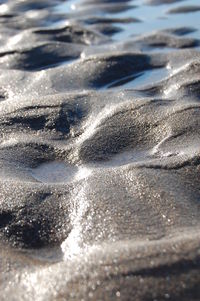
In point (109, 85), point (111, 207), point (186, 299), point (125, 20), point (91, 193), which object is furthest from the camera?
point (125, 20)

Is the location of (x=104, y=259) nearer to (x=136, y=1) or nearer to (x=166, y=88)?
(x=166, y=88)

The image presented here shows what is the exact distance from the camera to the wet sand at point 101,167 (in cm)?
128

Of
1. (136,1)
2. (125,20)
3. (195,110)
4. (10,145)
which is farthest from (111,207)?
(136,1)

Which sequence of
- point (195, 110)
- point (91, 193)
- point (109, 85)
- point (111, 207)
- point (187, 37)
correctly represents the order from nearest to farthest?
point (111, 207) < point (91, 193) < point (195, 110) < point (109, 85) < point (187, 37)

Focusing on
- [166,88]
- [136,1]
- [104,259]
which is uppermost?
[104,259]

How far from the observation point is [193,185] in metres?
1.76

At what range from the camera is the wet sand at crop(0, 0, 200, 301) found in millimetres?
1283

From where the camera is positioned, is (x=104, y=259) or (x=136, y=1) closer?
(x=104, y=259)

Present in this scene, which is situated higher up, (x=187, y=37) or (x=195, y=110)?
(x=195, y=110)

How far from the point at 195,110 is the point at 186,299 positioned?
121cm

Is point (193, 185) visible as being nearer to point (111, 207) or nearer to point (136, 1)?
point (111, 207)

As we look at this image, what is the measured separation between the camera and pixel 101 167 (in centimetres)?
197

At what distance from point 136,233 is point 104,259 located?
0.65 feet

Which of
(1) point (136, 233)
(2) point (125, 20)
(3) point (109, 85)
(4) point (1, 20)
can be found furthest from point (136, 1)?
(1) point (136, 233)
